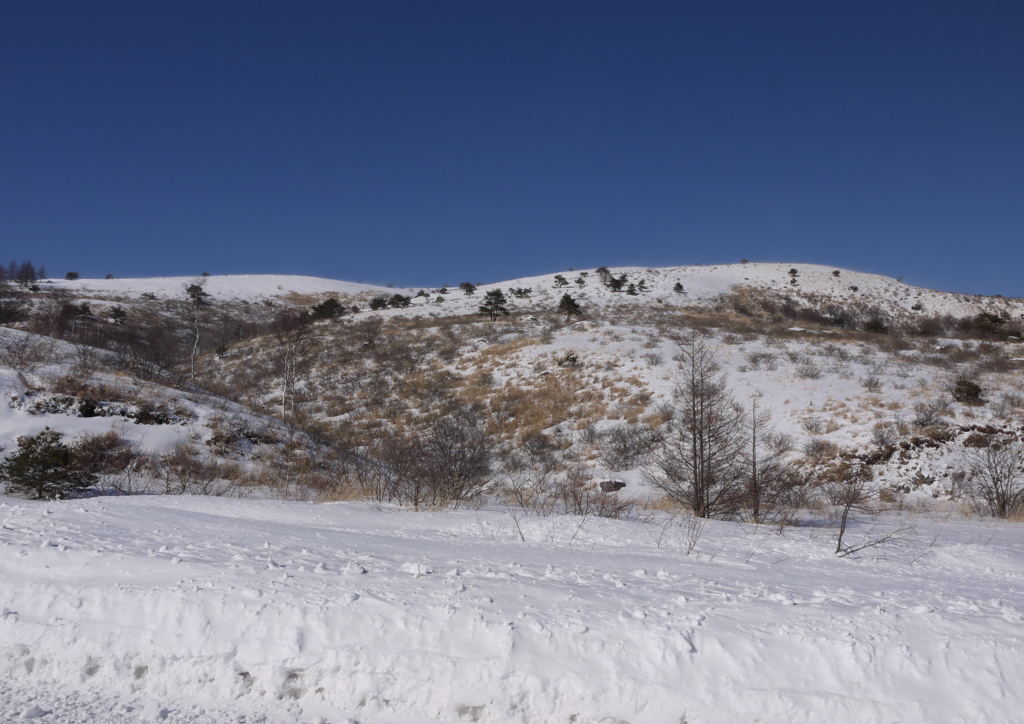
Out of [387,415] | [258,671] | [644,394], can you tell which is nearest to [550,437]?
[644,394]

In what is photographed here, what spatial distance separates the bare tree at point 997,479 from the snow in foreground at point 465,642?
35.0 ft

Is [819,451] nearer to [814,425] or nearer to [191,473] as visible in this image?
[814,425]

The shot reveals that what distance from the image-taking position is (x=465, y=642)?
3.00 m

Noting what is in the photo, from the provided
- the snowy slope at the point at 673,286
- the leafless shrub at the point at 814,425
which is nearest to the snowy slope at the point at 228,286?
the snowy slope at the point at 673,286

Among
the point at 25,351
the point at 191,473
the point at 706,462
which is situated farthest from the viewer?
the point at 25,351

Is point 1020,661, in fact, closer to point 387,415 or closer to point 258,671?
point 258,671

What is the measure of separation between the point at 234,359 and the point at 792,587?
35113 mm

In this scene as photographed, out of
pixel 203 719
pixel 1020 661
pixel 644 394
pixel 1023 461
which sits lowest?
pixel 203 719

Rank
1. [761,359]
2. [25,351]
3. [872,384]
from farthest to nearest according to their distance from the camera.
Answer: [761,359], [872,384], [25,351]

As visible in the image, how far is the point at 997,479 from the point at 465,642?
47.8 ft

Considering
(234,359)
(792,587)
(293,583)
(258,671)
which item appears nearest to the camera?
(258,671)

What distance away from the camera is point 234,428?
1538cm

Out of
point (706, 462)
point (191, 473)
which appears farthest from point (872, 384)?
point (191, 473)

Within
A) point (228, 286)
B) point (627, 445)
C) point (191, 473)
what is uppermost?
point (228, 286)
